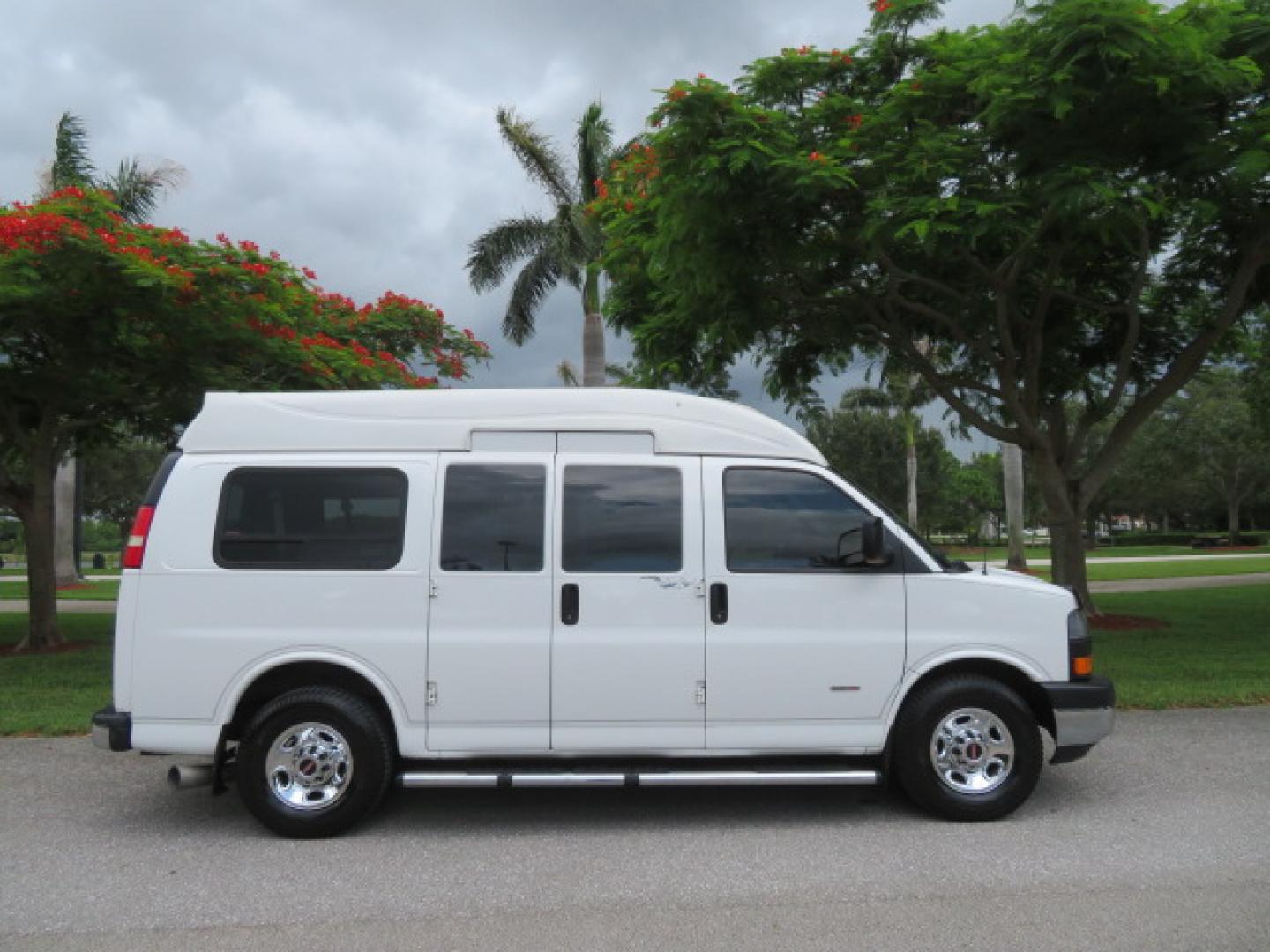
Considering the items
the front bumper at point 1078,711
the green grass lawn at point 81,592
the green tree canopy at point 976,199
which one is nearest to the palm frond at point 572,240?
the green tree canopy at point 976,199

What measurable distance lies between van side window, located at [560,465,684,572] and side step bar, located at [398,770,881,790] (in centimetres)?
107

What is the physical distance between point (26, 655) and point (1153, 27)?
47.9 ft

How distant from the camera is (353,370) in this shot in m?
12.3

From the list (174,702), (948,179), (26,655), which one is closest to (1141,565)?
(948,179)

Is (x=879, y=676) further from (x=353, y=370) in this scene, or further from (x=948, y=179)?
(x=353, y=370)

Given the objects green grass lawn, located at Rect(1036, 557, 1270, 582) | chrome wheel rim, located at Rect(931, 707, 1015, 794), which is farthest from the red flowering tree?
green grass lawn, located at Rect(1036, 557, 1270, 582)

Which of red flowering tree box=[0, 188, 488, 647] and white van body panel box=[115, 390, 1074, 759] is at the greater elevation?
red flowering tree box=[0, 188, 488, 647]

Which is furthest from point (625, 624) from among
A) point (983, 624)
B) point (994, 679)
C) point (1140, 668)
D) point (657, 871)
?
point (1140, 668)

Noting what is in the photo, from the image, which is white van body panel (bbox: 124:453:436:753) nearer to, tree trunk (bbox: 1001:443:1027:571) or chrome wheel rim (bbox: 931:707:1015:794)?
chrome wheel rim (bbox: 931:707:1015:794)

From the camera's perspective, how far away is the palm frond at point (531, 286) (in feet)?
66.5

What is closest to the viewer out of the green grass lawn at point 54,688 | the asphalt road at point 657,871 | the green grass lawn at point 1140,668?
the asphalt road at point 657,871

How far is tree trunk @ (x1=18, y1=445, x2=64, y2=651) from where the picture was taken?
1408 centimetres

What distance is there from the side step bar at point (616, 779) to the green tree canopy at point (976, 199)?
5.68 meters

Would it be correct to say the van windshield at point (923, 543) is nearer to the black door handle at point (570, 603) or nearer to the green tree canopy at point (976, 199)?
the black door handle at point (570, 603)
